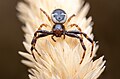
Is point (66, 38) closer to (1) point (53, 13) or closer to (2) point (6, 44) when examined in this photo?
(1) point (53, 13)

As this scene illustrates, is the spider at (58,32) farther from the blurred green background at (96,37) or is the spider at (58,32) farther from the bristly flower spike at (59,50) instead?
the blurred green background at (96,37)

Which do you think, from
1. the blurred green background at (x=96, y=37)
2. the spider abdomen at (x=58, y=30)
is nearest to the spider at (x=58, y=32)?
the spider abdomen at (x=58, y=30)

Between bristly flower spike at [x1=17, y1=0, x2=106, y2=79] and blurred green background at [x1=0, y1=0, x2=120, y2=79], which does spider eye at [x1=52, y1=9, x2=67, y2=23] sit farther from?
blurred green background at [x1=0, y1=0, x2=120, y2=79]

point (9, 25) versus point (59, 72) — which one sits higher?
point (9, 25)

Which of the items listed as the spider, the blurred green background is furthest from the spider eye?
the blurred green background

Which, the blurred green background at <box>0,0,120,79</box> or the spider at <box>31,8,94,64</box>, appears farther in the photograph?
the blurred green background at <box>0,0,120,79</box>

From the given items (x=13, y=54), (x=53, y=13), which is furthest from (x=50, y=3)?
(x=13, y=54)

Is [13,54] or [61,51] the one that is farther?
[13,54]
